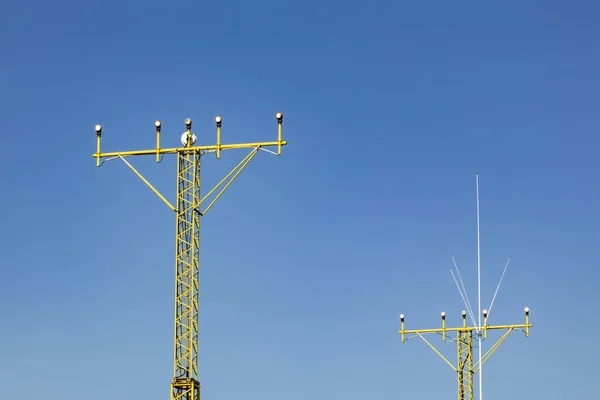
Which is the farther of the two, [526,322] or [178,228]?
[526,322]

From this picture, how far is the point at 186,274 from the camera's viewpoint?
7331cm

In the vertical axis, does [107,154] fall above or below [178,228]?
above

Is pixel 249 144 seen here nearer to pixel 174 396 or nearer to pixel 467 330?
pixel 174 396

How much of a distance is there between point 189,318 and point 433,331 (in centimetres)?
4256

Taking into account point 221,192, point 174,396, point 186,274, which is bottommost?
point 174,396

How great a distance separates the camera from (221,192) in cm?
7369

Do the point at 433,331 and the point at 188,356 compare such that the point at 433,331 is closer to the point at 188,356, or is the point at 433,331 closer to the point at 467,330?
the point at 467,330

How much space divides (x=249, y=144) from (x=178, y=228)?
6138mm

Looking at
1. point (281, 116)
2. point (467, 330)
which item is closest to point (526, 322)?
point (467, 330)

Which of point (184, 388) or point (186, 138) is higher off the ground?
point (186, 138)

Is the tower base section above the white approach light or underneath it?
underneath

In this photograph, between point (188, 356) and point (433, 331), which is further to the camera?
point (433, 331)

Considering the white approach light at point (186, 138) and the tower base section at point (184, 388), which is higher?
the white approach light at point (186, 138)

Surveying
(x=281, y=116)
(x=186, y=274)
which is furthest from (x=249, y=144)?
(x=186, y=274)
